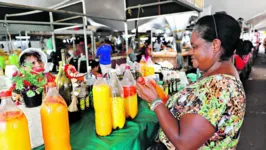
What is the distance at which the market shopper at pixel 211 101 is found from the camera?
801mm

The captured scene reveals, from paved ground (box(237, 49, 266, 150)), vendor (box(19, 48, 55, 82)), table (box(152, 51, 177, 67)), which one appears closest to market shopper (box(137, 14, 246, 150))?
vendor (box(19, 48, 55, 82))

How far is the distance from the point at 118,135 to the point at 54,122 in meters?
0.38

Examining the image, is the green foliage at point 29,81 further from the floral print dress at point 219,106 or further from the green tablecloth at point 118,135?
the floral print dress at point 219,106

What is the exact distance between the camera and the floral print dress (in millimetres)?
816

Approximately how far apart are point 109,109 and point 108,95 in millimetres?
78

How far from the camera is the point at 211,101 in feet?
2.70

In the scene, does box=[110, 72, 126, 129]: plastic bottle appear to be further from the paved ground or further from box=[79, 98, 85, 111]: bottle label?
the paved ground

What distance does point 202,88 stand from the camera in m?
0.87

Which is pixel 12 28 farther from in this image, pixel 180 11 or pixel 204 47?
pixel 204 47

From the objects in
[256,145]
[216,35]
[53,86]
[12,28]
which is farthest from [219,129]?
[12,28]

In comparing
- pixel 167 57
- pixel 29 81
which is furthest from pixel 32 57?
pixel 167 57

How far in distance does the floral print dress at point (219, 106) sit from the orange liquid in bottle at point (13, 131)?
667 millimetres

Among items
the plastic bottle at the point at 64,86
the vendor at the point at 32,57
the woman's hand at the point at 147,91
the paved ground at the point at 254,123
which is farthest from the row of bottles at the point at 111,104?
the paved ground at the point at 254,123

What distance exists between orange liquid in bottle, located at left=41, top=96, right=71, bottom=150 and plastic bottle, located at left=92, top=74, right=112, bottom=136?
0.20 meters
